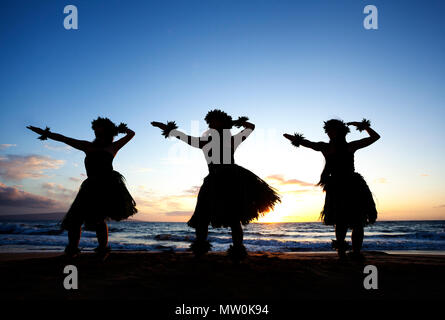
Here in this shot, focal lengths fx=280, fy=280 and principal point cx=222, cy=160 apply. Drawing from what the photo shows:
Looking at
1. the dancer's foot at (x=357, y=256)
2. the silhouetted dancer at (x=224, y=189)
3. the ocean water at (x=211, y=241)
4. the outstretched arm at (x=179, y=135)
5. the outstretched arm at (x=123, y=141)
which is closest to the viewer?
the silhouetted dancer at (x=224, y=189)

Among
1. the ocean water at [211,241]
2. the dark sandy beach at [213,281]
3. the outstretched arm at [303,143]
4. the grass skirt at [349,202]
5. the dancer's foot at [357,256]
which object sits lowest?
the ocean water at [211,241]

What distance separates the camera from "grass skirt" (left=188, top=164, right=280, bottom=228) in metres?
4.24

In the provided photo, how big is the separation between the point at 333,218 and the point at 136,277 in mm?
3318

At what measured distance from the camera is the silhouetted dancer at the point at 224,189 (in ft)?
13.9

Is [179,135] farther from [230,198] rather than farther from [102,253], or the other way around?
[102,253]

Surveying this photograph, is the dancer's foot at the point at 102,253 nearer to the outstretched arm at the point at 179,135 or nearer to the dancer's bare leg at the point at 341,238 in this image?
the outstretched arm at the point at 179,135

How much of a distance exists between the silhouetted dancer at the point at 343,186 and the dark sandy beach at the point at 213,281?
2.05 feet

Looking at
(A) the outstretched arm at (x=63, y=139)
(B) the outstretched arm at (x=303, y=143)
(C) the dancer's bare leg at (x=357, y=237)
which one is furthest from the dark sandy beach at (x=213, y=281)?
(B) the outstretched arm at (x=303, y=143)

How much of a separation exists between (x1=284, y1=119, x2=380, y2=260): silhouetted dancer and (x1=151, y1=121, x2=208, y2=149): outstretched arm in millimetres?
1577

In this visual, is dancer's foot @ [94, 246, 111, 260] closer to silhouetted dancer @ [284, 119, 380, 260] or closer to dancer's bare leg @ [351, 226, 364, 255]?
silhouetted dancer @ [284, 119, 380, 260]
